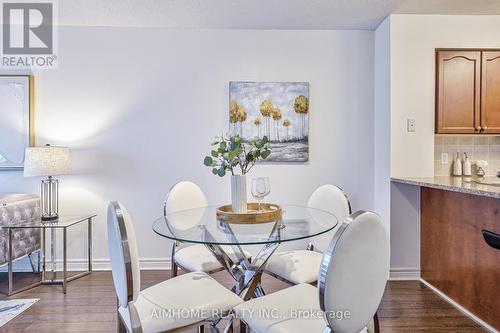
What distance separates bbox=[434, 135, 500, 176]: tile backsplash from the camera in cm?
287

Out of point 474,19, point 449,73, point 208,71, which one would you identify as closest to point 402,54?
point 449,73

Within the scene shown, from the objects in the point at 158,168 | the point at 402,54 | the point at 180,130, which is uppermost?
the point at 402,54

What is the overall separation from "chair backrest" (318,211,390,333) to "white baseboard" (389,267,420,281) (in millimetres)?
1983

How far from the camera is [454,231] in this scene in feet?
7.61

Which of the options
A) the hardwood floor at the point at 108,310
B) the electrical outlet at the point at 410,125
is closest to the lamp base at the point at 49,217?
the hardwood floor at the point at 108,310

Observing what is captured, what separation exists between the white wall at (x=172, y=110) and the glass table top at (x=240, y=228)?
3.27 ft

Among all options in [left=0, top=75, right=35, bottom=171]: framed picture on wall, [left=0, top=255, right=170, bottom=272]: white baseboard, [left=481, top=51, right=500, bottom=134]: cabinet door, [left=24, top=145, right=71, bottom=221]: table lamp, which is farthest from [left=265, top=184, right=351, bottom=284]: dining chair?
[left=0, top=75, right=35, bottom=171]: framed picture on wall

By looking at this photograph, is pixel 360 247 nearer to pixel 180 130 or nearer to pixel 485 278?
pixel 485 278

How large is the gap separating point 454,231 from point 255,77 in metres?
2.26

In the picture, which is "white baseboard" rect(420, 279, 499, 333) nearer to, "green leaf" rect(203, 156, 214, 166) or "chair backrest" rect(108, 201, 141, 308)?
"green leaf" rect(203, 156, 214, 166)

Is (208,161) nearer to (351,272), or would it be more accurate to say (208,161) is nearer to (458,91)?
(351,272)

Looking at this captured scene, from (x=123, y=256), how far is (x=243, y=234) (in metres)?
0.59

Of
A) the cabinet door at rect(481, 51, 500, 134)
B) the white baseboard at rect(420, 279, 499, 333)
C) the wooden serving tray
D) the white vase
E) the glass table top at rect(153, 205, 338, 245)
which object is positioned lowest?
the white baseboard at rect(420, 279, 499, 333)

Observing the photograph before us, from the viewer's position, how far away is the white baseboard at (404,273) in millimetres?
2809
